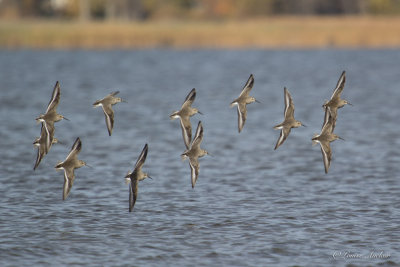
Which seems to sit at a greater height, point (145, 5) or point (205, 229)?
point (145, 5)

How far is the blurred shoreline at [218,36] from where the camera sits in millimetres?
63312

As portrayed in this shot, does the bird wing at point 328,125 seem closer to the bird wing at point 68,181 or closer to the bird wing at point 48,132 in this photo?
the bird wing at point 68,181

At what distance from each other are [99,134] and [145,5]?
252 feet

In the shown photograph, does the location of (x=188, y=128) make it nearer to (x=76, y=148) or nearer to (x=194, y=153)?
(x=194, y=153)

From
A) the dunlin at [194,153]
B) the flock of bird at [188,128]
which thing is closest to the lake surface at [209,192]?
the dunlin at [194,153]

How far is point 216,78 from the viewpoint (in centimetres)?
4997

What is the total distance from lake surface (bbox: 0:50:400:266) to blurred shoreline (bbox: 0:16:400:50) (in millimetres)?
26455

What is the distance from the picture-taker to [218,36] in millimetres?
63781

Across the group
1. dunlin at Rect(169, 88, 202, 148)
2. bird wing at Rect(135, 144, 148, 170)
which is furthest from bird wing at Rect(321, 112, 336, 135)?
bird wing at Rect(135, 144, 148, 170)

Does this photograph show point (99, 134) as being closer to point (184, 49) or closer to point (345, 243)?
point (345, 243)

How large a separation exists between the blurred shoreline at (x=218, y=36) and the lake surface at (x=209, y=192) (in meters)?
26.5

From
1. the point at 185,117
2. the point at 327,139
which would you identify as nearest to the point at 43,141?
the point at 185,117

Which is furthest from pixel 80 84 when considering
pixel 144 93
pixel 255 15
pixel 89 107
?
pixel 255 15

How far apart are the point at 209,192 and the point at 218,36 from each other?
4805cm
